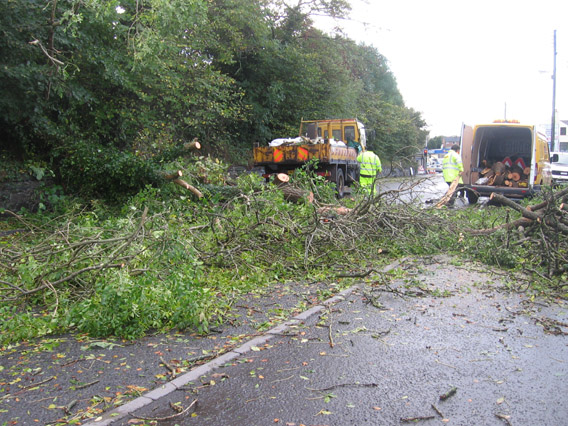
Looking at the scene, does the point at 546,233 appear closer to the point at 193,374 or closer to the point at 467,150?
the point at 193,374

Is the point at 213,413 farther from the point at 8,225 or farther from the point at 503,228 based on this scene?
the point at 8,225

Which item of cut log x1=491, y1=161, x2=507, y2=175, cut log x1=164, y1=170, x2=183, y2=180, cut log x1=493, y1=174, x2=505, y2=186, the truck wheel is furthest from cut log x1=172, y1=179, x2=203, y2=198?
cut log x1=491, y1=161, x2=507, y2=175

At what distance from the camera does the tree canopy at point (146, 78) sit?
33.4ft

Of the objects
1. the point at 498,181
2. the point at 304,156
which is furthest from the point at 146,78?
the point at 498,181

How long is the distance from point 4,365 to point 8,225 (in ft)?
24.4

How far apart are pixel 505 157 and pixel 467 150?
1.96 metres

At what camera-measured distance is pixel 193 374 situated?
3.88 metres

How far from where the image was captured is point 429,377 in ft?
12.9

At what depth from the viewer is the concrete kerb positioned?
3240 millimetres

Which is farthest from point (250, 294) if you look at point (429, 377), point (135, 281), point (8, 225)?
point (8, 225)

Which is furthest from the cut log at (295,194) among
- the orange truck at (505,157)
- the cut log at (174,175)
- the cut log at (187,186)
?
the orange truck at (505,157)

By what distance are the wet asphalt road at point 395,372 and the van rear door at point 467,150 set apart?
36.4 feet

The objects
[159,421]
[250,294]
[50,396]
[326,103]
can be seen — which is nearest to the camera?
[159,421]

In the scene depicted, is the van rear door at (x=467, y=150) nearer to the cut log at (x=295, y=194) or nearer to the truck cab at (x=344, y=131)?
the truck cab at (x=344, y=131)
